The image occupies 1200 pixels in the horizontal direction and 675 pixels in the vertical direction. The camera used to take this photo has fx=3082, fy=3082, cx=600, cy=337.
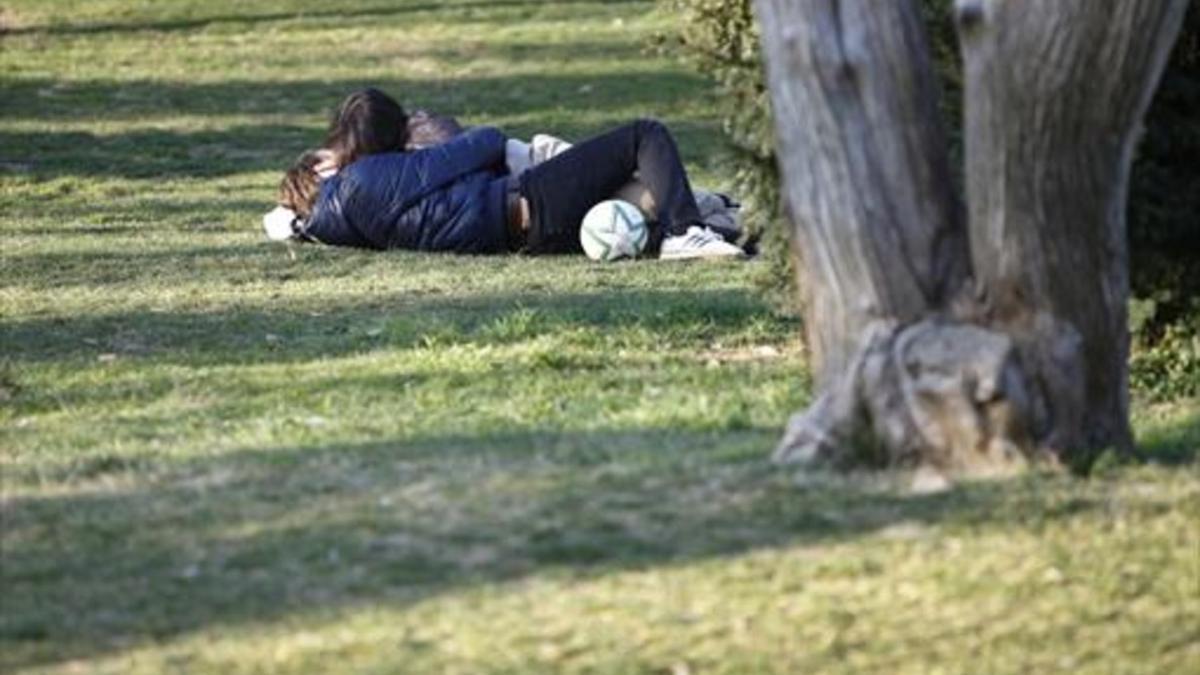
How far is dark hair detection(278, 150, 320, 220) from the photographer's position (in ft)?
48.1

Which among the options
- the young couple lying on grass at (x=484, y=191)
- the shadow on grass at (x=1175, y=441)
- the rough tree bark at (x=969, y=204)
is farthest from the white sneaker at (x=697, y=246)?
the rough tree bark at (x=969, y=204)

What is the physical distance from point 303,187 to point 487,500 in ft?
24.1

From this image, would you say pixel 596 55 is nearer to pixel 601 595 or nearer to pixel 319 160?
pixel 319 160

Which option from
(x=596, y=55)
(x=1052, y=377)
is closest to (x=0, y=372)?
(x=1052, y=377)

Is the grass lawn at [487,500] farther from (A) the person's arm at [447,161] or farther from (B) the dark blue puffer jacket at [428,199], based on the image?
(A) the person's arm at [447,161]

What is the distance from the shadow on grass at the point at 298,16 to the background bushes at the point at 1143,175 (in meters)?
18.0

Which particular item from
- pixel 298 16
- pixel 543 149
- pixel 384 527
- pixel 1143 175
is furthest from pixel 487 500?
pixel 298 16

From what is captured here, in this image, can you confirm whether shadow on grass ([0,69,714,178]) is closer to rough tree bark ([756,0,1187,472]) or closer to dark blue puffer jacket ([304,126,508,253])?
dark blue puffer jacket ([304,126,508,253])

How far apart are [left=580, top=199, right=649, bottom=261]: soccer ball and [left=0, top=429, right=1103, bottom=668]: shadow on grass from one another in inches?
222

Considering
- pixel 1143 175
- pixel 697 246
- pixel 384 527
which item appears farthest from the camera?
pixel 697 246

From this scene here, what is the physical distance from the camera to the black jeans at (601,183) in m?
14.0

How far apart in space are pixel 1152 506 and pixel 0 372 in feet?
16.0

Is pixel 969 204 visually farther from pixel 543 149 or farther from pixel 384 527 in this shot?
pixel 543 149

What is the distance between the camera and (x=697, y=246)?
1388 cm
